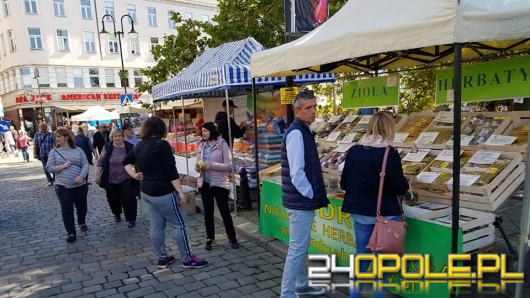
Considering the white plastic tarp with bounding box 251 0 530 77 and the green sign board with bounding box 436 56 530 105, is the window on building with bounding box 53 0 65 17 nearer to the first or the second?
the white plastic tarp with bounding box 251 0 530 77

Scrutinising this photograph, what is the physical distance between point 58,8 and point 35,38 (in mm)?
3172

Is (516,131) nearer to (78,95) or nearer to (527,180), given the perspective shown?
(527,180)

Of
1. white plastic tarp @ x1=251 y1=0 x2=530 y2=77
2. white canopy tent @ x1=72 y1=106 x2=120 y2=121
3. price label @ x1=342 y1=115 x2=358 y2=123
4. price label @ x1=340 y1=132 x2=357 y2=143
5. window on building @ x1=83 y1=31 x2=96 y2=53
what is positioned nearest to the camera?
white plastic tarp @ x1=251 y1=0 x2=530 y2=77

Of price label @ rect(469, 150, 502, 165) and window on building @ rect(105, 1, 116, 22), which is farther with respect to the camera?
window on building @ rect(105, 1, 116, 22)

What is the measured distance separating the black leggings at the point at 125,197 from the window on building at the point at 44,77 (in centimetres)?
3016

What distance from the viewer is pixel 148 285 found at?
3971mm

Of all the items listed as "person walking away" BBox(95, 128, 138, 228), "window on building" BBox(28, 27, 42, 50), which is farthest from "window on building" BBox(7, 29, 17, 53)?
"person walking away" BBox(95, 128, 138, 228)

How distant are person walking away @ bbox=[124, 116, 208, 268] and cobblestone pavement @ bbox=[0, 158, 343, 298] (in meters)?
0.52

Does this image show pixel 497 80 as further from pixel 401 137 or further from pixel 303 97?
pixel 303 97

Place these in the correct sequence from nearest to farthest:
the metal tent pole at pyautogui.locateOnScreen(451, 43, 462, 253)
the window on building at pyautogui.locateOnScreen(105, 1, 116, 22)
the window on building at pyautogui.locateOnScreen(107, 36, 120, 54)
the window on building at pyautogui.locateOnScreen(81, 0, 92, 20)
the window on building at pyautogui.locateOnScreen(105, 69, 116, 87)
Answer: the metal tent pole at pyautogui.locateOnScreen(451, 43, 462, 253) < the window on building at pyautogui.locateOnScreen(81, 0, 92, 20) < the window on building at pyautogui.locateOnScreen(105, 1, 116, 22) < the window on building at pyautogui.locateOnScreen(107, 36, 120, 54) < the window on building at pyautogui.locateOnScreen(105, 69, 116, 87)

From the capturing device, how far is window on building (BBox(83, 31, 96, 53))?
108 ft

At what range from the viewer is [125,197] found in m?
6.10

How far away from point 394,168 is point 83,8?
36507mm

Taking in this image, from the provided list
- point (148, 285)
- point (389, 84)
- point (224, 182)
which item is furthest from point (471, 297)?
point (148, 285)
